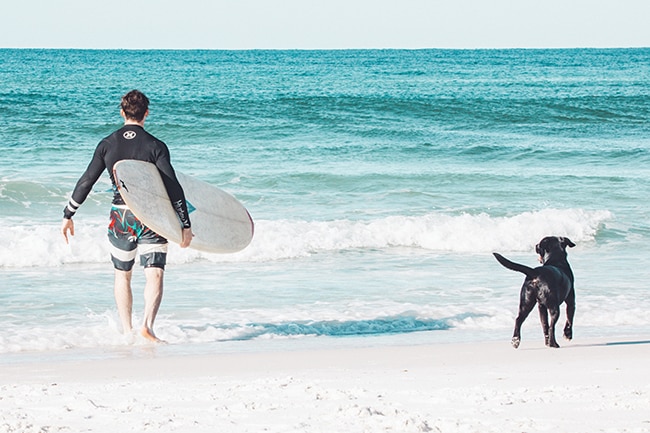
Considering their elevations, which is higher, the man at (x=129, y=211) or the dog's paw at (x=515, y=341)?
the man at (x=129, y=211)

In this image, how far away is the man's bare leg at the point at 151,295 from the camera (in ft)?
18.4

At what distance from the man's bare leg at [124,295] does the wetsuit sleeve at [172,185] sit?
538 mm

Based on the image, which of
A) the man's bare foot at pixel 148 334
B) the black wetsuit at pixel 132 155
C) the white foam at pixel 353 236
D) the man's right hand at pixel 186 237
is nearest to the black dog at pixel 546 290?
the man's right hand at pixel 186 237

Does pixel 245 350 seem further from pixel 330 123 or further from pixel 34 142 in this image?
pixel 330 123

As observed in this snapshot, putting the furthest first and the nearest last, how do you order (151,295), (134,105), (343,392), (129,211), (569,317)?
(569,317) < (151,295) < (129,211) < (134,105) < (343,392)

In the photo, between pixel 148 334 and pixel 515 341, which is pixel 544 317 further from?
pixel 148 334

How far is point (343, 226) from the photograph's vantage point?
10.7 meters

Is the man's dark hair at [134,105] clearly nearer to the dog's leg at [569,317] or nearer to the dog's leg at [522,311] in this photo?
the dog's leg at [522,311]

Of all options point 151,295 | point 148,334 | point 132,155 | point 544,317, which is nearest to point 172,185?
point 132,155

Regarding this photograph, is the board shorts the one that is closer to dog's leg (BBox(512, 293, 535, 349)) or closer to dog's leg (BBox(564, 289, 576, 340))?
dog's leg (BBox(512, 293, 535, 349))

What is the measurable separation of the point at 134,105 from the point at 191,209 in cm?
109

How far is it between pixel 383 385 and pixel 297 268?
14.8ft

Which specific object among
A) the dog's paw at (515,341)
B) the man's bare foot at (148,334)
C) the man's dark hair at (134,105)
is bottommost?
the man's bare foot at (148,334)

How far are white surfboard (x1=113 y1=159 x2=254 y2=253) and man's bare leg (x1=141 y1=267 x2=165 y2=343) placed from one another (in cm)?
31
